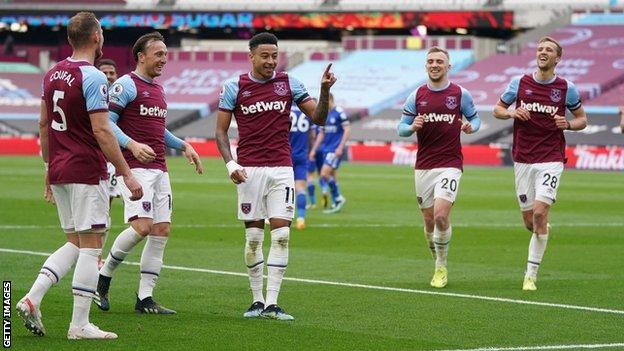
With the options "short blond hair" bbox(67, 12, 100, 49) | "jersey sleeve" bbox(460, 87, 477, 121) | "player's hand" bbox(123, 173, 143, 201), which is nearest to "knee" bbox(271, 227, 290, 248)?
"player's hand" bbox(123, 173, 143, 201)

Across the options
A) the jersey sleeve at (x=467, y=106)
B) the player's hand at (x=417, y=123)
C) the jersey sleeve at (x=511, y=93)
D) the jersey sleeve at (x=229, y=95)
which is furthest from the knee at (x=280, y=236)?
the jersey sleeve at (x=511, y=93)

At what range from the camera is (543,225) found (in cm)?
1455

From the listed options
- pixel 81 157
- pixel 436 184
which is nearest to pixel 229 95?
pixel 81 157

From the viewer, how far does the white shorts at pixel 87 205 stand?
1009 cm

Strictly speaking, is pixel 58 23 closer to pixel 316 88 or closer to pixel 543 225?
pixel 316 88

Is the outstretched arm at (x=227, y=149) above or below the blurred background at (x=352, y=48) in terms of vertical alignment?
below

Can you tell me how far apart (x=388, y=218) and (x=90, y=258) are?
1510 centimetres

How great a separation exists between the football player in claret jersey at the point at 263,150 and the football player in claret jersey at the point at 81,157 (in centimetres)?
192

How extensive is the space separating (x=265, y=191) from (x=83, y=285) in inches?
93.3

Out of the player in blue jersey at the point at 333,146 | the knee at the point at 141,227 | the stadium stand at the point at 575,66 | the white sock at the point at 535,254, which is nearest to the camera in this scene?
the knee at the point at 141,227

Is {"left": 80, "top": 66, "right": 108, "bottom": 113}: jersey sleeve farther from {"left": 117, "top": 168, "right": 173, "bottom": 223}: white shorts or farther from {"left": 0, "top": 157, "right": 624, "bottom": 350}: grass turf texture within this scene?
{"left": 117, "top": 168, "right": 173, "bottom": 223}: white shorts

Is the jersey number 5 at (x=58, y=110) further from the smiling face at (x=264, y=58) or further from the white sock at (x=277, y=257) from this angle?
the white sock at (x=277, y=257)

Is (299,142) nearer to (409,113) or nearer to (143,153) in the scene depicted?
(409,113)

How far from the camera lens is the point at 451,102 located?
14.6 m
